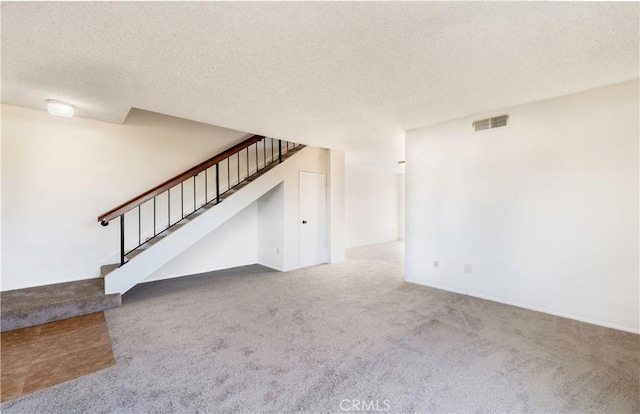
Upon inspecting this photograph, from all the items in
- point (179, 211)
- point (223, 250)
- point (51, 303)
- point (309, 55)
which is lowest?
point (51, 303)

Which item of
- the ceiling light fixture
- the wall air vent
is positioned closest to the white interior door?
the wall air vent

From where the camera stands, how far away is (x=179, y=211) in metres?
4.56

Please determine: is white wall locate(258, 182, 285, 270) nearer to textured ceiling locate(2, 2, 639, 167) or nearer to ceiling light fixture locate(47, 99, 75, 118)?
textured ceiling locate(2, 2, 639, 167)

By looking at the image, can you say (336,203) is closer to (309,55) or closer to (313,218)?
(313,218)

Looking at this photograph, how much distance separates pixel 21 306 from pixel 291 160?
4.02 meters

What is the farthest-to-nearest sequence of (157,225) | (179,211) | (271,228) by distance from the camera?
1. (271,228)
2. (179,211)
3. (157,225)

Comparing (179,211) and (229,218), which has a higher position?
(179,211)

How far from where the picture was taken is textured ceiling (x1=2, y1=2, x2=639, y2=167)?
1695 mm

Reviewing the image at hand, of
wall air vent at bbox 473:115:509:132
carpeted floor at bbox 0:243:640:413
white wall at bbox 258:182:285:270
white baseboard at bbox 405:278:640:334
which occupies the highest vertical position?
wall air vent at bbox 473:115:509:132

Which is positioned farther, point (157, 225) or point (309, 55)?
point (157, 225)

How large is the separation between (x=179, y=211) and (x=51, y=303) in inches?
77.5

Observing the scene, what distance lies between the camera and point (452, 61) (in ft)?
7.42

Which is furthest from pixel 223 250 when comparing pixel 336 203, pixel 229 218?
pixel 336 203

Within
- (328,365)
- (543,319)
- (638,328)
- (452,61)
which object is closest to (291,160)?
(452,61)
